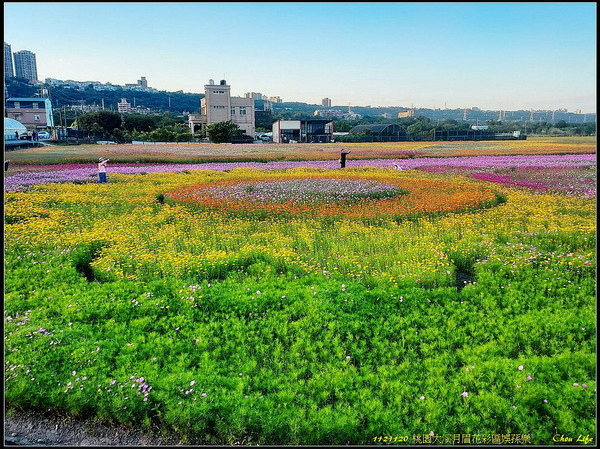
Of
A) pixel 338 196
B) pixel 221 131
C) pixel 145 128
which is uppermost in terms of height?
pixel 145 128

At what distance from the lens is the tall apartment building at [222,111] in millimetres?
41987

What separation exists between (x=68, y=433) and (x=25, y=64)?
8256mm

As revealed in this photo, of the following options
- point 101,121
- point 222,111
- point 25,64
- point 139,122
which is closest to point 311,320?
point 25,64

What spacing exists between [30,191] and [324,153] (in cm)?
1751

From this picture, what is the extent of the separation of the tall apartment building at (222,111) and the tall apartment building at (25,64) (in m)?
29.1

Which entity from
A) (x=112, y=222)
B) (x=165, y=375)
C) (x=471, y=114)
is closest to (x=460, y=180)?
(x=471, y=114)

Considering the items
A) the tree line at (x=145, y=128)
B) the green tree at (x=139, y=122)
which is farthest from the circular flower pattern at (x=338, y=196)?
the green tree at (x=139, y=122)

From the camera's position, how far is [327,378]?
507 centimetres

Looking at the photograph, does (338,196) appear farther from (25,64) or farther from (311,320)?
(25,64)

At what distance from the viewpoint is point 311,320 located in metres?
6.34

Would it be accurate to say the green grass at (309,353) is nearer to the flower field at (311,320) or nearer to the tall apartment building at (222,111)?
the flower field at (311,320)

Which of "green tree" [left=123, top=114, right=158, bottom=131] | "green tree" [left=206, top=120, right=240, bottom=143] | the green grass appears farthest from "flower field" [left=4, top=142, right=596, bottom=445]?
"green tree" [left=123, top=114, right=158, bottom=131]

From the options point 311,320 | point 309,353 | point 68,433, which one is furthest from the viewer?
point 311,320

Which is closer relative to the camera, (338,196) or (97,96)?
(338,196)
